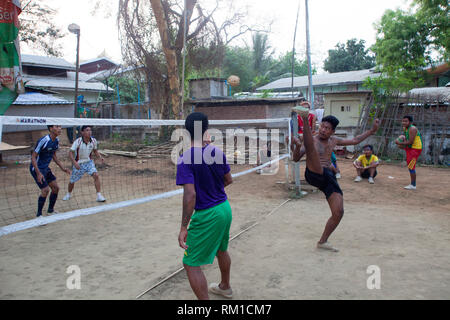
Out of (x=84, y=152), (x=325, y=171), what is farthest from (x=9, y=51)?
(x=325, y=171)

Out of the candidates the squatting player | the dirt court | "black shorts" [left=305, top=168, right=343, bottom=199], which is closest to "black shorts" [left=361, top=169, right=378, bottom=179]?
the squatting player

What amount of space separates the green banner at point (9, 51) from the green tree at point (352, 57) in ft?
122

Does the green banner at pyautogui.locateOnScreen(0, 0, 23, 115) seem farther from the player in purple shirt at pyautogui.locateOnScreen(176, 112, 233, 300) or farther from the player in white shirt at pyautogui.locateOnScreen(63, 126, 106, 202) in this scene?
the player in purple shirt at pyautogui.locateOnScreen(176, 112, 233, 300)

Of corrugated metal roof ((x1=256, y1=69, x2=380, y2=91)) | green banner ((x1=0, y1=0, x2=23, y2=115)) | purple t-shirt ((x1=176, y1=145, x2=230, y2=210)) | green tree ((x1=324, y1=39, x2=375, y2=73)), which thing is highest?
green tree ((x1=324, y1=39, x2=375, y2=73))

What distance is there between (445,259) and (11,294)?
4666 millimetres

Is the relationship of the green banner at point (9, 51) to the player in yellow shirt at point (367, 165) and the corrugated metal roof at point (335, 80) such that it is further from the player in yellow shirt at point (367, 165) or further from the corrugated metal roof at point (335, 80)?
the corrugated metal roof at point (335, 80)

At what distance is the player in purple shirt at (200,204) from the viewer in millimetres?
2564

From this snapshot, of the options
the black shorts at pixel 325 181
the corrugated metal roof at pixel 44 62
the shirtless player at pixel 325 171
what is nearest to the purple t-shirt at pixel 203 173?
the shirtless player at pixel 325 171

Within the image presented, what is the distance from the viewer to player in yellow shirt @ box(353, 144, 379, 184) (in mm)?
8891

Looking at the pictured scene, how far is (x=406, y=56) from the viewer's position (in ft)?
57.4

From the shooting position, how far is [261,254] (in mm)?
4086

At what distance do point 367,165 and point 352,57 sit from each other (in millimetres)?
31492

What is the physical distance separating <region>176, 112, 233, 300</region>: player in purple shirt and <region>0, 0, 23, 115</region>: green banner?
130 inches
